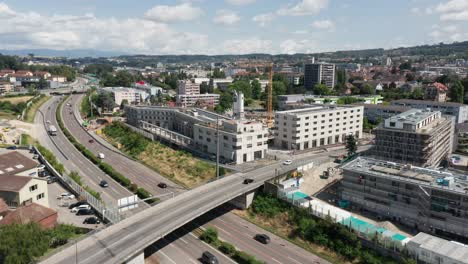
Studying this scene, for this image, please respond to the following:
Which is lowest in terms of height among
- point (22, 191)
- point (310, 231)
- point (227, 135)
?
point (310, 231)

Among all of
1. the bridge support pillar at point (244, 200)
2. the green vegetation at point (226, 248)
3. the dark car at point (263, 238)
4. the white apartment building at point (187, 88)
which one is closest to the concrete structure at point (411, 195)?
the bridge support pillar at point (244, 200)

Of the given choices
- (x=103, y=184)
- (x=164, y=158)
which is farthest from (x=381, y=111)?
(x=103, y=184)

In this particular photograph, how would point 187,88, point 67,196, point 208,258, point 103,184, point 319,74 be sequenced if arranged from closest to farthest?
1. point 208,258
2. point 67,196
3. point 103,184
4. point 187,88
5. point 319,74

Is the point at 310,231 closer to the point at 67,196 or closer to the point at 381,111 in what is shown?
the point at 67,196

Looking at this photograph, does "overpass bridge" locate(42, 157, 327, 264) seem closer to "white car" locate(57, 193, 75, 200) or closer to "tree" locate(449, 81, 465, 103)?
"white car" locate(57, 193, 75, 200)

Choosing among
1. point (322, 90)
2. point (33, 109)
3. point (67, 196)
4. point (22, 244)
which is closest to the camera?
point (22, 244)

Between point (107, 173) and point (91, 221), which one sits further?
point (107, 173)

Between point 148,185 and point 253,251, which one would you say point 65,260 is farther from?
point 148,185

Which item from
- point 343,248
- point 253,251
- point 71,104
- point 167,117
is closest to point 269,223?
point 253,251
